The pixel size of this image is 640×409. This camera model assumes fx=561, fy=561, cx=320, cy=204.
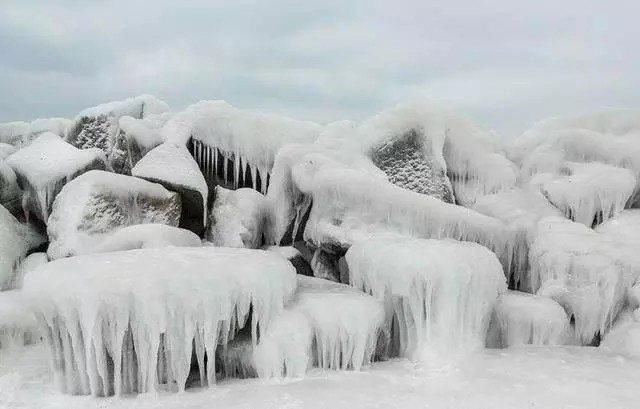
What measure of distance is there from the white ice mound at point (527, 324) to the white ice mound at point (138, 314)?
2863mm

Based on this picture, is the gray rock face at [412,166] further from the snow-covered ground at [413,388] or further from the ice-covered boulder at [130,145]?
the ice-covered boulder at [130,145]

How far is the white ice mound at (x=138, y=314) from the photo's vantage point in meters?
5.07

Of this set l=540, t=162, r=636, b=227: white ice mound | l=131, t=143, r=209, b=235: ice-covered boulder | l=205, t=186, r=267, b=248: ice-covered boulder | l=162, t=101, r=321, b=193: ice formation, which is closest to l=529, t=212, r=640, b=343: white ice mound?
l=540, t=162, r=636, b=227: white ice mound

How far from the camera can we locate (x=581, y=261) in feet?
22.8

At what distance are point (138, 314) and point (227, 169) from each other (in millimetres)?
4797

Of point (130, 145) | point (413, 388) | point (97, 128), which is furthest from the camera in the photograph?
point (97, 128)

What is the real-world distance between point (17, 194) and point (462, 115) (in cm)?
758

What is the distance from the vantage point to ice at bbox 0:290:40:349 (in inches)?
253

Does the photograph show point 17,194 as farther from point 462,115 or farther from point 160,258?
point 462,115

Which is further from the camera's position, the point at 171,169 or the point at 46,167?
the point at 46,167

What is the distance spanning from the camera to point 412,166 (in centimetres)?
925

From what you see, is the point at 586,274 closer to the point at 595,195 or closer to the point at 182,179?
the point at 595,195

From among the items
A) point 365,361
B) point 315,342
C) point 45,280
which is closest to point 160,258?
point 45,280

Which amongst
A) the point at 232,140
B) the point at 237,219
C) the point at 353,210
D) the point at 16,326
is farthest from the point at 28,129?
the point at 353,210
